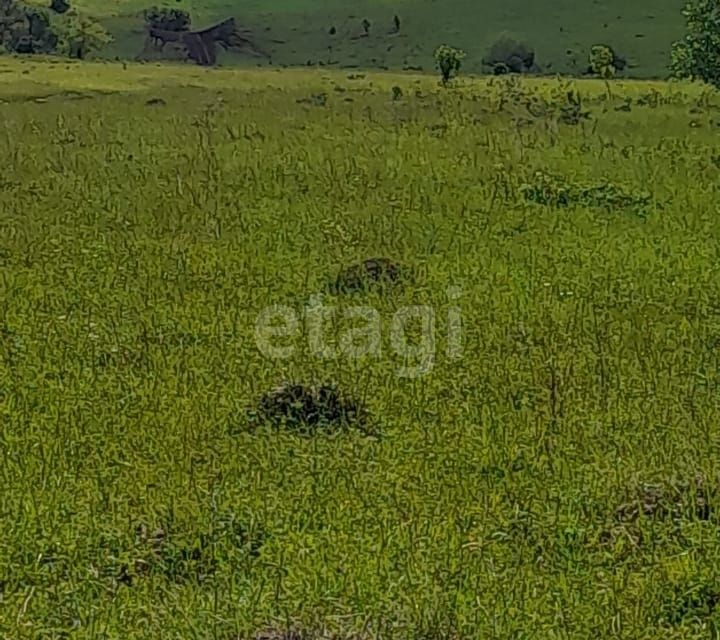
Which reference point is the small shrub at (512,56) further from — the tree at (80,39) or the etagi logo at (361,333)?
the etagi logo at (361,333)

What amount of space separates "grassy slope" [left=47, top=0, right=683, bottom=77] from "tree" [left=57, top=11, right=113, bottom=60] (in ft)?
12.5

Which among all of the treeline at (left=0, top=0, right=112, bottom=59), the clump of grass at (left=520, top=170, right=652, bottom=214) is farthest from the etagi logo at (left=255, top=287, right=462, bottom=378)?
the treeline at (left=0, top=0, right=112, bottom=59)

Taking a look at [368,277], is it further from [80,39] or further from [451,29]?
[451,29]

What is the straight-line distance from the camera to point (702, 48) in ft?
76.7

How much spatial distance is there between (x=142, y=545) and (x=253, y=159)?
14.4 m

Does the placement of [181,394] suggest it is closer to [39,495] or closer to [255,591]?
[39,495]

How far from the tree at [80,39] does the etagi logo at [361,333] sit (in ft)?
198

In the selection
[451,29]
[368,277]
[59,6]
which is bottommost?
[451,29]

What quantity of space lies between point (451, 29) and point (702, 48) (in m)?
51.6

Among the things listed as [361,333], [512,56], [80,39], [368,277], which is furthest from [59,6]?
[361,333]

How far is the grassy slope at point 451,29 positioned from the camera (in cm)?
6538

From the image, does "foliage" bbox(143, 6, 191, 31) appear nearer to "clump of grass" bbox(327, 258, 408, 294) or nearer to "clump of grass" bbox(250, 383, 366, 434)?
"clump of grass" bbox(327, 258, 408, 294)

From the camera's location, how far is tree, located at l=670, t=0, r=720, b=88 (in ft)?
75.4

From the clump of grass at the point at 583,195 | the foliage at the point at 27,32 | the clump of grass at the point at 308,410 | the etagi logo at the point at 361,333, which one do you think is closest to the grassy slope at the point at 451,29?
the foliage at the point at 27,32
